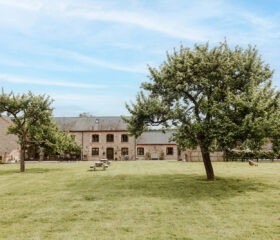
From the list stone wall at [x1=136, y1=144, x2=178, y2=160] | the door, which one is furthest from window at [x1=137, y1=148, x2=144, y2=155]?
the door

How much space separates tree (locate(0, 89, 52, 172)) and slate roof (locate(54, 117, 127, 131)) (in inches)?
966

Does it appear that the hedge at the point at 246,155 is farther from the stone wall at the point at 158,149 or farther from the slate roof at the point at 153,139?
the slate roof at the point at 153,139

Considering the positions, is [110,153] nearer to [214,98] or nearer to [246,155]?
[246,155]

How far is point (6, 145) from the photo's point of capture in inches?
1800

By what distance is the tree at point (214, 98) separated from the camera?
13570 mm

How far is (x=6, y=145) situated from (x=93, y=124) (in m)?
16.2

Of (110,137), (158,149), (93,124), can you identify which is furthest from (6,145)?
(158,149)

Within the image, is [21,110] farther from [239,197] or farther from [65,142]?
[239,197]

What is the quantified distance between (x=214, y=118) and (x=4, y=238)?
11.8m

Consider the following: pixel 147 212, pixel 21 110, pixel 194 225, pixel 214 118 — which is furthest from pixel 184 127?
pixel 21 110

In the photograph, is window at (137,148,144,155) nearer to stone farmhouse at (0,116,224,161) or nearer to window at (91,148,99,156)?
stone farmhouse at (0,116,224,161)

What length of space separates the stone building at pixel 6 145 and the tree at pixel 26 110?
20622mm

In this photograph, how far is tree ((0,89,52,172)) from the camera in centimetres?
2400

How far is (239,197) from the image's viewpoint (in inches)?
462
